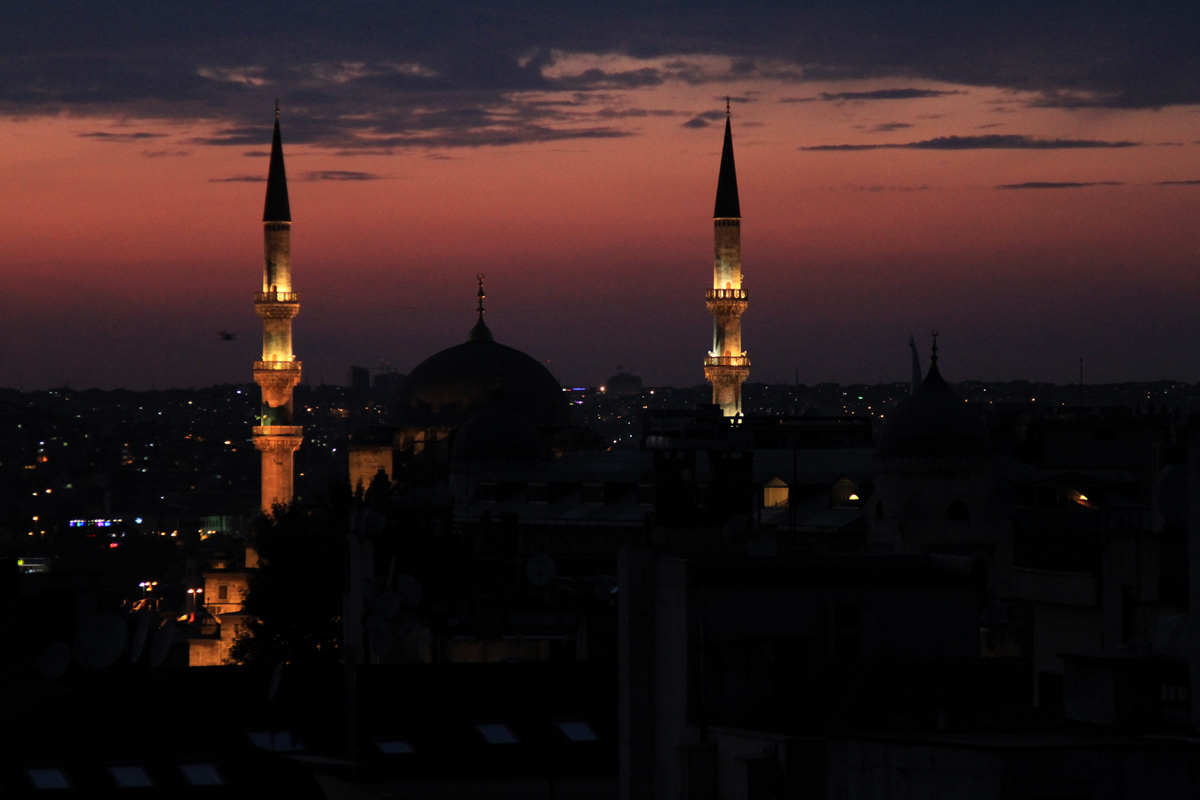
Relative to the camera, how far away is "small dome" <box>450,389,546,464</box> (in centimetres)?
7131

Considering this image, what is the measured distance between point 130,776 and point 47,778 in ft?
2.56

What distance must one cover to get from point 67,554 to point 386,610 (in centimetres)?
8419

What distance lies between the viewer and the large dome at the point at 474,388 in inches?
3381

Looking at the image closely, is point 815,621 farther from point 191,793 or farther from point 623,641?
point 191,793

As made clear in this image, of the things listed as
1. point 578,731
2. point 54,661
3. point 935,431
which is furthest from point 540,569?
point 54,661

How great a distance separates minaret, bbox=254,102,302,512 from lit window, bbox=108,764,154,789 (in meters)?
60.7

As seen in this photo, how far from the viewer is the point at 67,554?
4272 inches

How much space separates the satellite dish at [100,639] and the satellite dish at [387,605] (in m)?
8.69

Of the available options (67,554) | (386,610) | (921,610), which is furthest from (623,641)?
(67,554)

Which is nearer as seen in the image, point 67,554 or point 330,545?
point 330,545

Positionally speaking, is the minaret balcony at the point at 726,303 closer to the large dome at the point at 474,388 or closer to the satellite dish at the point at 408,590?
the large dome at the point at 474,388

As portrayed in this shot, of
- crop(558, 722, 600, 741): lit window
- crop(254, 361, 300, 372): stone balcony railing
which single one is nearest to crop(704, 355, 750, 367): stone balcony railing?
crop(254, 361, 300, 372): stone balcony railing

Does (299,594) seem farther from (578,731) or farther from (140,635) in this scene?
(140,635)

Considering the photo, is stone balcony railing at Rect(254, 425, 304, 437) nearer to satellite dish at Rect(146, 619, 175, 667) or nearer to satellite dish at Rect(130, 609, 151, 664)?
satellite dish at Rect(146, 619, 175, 667)
